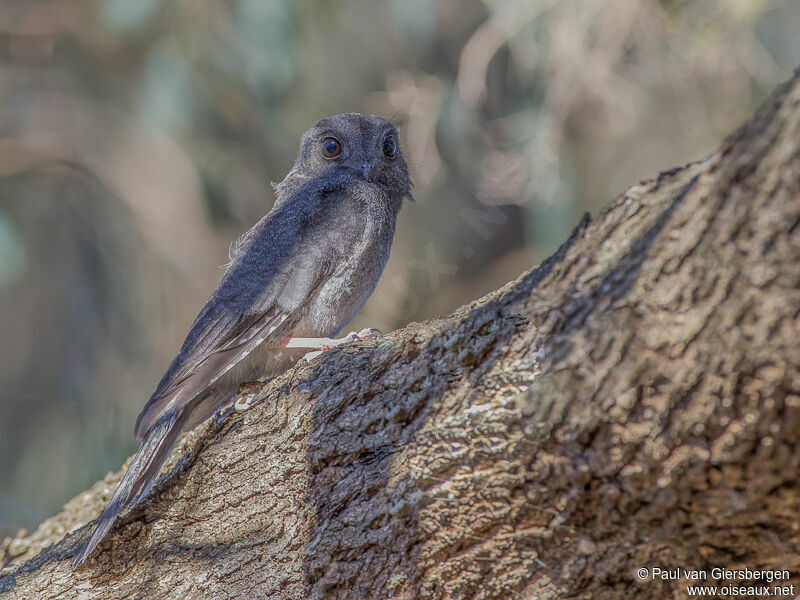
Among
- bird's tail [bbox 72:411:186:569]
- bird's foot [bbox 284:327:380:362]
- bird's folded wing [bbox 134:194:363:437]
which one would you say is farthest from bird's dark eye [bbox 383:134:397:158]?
bird's tail [bbox 72:411:186:569]

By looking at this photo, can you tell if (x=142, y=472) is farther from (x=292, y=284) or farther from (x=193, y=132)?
(x=193, y=132)

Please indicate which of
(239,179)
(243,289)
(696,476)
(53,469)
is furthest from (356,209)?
(53,469)

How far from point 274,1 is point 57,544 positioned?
363 centimetres

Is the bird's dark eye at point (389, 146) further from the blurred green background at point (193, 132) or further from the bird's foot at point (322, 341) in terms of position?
the blurred green background at point (193, 132)

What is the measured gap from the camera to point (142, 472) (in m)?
1.78

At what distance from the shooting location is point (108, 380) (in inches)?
200

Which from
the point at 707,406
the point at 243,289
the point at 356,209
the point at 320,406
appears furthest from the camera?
the point at 356,209

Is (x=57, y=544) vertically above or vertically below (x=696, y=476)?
above

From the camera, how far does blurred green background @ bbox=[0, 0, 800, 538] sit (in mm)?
4707

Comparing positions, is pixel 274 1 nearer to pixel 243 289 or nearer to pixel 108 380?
pixel 108 380

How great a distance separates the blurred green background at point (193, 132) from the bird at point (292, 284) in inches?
83.2

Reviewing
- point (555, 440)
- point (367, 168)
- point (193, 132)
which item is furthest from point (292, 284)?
point (193, 132)

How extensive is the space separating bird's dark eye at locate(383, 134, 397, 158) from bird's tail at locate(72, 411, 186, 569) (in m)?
1.14

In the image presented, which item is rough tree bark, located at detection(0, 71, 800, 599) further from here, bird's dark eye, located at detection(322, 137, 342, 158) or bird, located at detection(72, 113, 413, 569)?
bird's dark eye, located at detection(322, 137, 342, 158)
